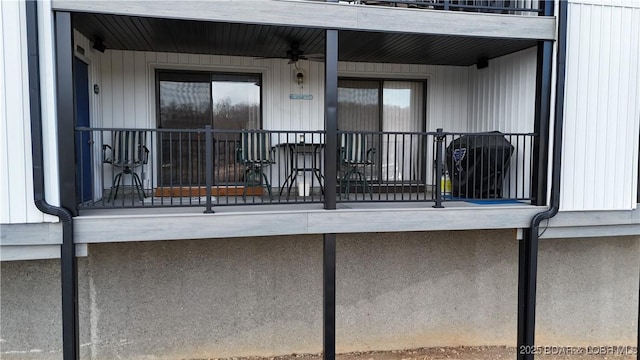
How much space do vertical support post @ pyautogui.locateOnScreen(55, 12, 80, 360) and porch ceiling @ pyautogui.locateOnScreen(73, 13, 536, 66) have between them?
48cm

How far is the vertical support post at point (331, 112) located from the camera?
4.42 m

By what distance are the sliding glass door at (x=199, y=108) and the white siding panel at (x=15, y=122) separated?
2.39 meters

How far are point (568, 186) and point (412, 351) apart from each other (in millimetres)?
3093

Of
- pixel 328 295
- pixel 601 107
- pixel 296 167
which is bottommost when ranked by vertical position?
pixel 328 295

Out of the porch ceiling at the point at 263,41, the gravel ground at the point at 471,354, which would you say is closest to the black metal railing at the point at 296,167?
the porch ceiling at the point at 263,41

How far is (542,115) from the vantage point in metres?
4.92

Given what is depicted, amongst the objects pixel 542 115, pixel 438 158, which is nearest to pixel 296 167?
pixel 438 158

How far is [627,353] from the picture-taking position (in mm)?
6484

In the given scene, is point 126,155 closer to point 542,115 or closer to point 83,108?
point 83,108

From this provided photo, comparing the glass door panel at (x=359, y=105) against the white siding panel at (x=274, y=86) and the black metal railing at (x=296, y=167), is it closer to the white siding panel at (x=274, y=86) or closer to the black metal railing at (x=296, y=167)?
the white siding panel at (x=274, y=86)

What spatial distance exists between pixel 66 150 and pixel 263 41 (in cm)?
271

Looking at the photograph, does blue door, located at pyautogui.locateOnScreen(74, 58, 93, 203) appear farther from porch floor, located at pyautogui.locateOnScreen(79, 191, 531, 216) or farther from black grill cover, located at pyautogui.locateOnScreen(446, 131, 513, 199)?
black grill cover, located at pyautogui.locateOnScreen(446, 131, 513, 199)

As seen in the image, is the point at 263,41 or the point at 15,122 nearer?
the point at 15,122

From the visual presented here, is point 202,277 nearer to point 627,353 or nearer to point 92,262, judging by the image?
point 92,262
